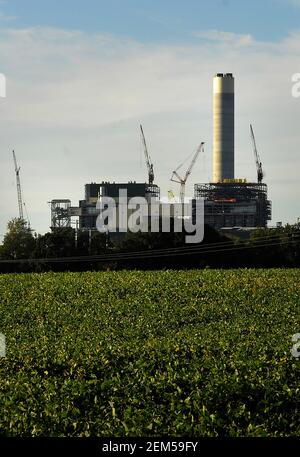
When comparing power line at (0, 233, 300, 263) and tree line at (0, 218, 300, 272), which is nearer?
tree line at (0, 218, 300, 272)

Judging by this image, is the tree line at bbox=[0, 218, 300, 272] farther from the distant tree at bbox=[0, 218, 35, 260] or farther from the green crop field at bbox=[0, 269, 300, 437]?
the green crop field at bbox=[0, 269, 300, 437]

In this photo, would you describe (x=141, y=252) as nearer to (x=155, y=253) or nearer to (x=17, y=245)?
(x=155, y=253)

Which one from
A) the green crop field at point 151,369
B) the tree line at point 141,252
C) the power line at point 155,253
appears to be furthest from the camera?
the power line at point 155,253

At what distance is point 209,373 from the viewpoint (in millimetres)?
27297

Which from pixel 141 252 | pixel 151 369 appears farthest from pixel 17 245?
pixel 151 369

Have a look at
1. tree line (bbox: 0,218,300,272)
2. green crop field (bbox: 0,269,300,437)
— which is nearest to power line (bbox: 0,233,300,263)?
tree line (bbox: 0,218,300,272)

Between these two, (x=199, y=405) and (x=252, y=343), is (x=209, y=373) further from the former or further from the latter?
(x=252, y=343)

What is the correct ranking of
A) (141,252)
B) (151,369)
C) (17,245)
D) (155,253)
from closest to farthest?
(151,369), (155,253), (141,252), (17,245)

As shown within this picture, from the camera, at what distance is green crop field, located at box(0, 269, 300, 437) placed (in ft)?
74.4

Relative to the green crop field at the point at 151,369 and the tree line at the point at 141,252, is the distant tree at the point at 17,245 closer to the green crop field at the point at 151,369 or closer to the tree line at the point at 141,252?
the tree line at the point at 141,252

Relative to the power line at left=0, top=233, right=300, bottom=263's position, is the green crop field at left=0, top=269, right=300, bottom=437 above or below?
below

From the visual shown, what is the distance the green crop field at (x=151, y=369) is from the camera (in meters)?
22.7

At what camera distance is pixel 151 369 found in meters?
28.6

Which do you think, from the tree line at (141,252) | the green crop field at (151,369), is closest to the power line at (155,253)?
the tree line at (141,252)
